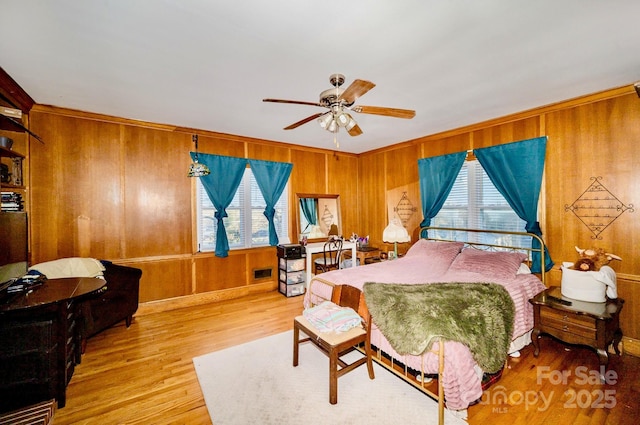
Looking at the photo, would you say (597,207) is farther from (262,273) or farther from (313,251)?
(262,273)

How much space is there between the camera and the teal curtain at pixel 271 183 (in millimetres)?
4941

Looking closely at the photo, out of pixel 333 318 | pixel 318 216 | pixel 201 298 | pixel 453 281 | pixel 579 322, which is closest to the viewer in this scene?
pixel 333 318

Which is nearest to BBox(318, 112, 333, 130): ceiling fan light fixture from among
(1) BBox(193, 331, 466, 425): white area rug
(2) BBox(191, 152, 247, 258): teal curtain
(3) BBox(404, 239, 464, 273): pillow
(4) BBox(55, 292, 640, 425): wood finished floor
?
(1) BBox(193, 331, 466, 425): white area rug

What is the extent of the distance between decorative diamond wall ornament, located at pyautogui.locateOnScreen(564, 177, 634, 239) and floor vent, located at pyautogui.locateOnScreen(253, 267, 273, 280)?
15.0 feet

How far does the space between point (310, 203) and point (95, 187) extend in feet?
11.3

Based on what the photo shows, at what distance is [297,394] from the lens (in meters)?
2.29

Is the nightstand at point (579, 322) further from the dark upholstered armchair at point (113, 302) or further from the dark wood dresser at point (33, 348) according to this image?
the dark upholstered armchair at point (113, 302)

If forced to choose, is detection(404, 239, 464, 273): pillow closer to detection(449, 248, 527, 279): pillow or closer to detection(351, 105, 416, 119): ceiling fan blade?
detection(449, 248, 527, 279): pillow

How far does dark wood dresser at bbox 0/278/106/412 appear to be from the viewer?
1.99 m

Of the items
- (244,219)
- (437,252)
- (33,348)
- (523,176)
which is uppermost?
(523,176)

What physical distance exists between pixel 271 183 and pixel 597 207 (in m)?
4.53

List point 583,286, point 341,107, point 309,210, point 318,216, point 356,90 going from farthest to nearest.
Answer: point 318,216 < point 309,210 < point 583,286 < point 341,107 < point 356,90

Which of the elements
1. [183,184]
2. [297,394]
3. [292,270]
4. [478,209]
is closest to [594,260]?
[478,209]

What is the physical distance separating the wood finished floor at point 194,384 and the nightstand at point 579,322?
0.27m
